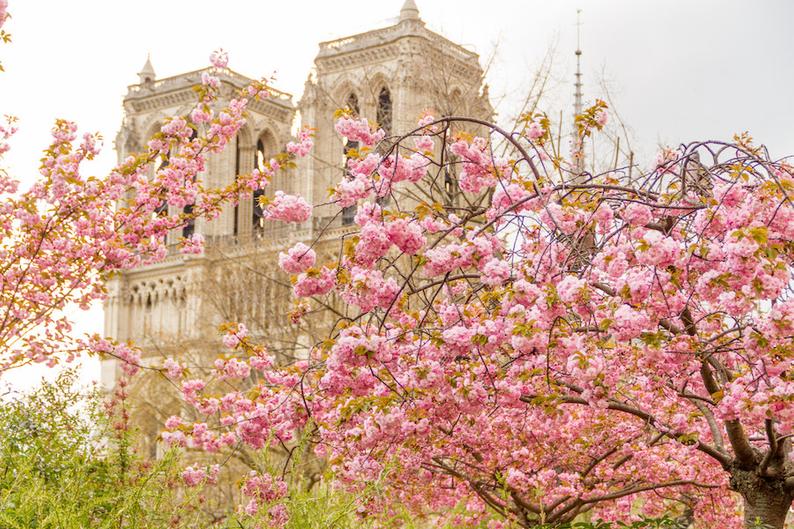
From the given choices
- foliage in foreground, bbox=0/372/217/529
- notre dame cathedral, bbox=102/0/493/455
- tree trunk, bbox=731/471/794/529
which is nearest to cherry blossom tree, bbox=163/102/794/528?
tree trunk, bbox=731/471/794/529

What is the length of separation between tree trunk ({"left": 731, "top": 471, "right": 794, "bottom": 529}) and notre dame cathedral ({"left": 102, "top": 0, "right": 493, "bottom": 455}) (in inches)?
737

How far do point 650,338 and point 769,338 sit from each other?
0.56 m

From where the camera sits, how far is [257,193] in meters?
50.0

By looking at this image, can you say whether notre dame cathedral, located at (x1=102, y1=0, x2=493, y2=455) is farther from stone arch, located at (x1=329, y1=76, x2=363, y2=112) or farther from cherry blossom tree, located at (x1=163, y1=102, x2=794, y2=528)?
cherry blossom tree, located at (x1=163, y1=102, x2=794, y2=528)

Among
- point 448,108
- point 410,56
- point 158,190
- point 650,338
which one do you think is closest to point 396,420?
point 650,338

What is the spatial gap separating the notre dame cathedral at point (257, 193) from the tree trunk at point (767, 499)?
18729 millimetres

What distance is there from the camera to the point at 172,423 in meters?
10.4

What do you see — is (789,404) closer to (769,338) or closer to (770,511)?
(769,338)

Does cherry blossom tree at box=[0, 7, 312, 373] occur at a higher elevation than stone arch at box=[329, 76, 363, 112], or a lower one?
lower

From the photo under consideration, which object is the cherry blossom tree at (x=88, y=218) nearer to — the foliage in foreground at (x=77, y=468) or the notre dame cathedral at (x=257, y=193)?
the foliage in foreground at (x=77, y=468)

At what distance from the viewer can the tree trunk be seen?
817 centimetres

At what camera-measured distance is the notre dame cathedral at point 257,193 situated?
3244 cm

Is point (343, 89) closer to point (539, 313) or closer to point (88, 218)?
point (88, 218)

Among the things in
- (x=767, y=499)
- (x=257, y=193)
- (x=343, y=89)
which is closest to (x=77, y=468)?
(x=767, y=499)
